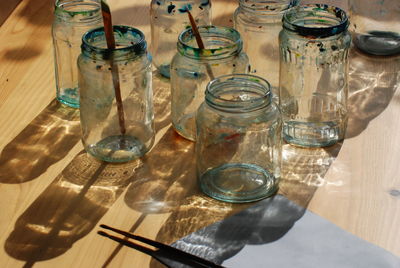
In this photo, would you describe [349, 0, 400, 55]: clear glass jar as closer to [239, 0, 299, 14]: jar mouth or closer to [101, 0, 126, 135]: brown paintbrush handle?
[239, 0, 299, 14]: jar mouth

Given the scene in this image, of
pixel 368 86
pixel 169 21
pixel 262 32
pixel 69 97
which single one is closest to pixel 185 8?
pixel 169 21

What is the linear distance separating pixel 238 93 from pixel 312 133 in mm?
212

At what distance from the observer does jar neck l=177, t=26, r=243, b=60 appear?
1349 millimetres

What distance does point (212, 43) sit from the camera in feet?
4.72

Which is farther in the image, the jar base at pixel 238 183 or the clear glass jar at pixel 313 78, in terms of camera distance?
the clear glass jar at pixel 313 78

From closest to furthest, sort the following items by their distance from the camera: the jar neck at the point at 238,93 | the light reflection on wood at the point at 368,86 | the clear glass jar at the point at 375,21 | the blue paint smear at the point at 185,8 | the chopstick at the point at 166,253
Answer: the chopstick at the point at 166,253
the jar neck at the point at 238,93
the light reflection on wood at the point at 368,86
the blue paint smear at the point at 185,8
the clear glass jar at the point at 375,21

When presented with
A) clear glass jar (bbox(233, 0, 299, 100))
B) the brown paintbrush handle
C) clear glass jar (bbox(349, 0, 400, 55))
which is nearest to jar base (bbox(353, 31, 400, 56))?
clear glass jar (bbox(349, 0, 400, 55))

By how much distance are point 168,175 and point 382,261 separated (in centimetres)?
39

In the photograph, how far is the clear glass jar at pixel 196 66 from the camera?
136 centimetres

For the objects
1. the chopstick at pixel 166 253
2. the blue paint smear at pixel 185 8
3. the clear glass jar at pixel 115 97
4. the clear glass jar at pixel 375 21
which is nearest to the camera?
the chopstick at pixel 166 253

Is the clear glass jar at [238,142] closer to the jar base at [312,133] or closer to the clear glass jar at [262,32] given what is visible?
the jar base at [312,133]

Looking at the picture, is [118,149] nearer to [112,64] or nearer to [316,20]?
[112,64]

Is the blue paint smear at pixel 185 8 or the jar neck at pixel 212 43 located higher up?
the jar neck at pixel 212 43

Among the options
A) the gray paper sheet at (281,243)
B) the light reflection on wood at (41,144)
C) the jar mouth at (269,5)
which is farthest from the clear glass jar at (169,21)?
the gray paper sheet at (281,243)
